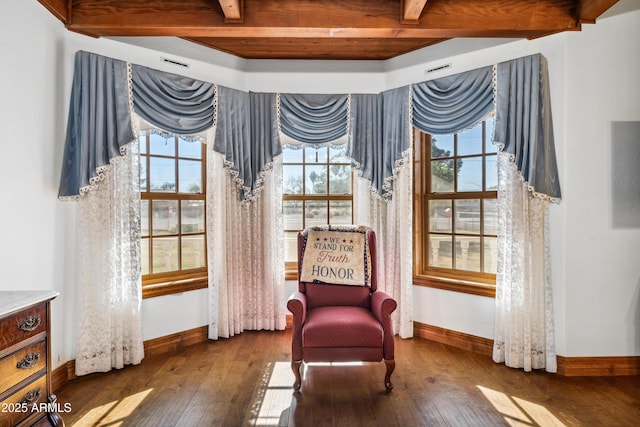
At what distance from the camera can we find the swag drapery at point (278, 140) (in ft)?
11.4

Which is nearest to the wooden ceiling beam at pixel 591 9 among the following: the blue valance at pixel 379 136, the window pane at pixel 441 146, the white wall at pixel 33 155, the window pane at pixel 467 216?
the window pane at pixel 441 146

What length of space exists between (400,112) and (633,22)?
6.18ft

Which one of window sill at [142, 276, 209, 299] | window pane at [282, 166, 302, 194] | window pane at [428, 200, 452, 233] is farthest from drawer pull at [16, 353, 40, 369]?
window pane at [428, 200, 452, 233]

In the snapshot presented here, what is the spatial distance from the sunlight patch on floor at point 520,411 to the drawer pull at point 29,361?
98.5 inches

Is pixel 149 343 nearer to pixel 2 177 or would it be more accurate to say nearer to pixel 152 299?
pixel 152 299

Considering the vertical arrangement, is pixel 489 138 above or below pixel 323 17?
below

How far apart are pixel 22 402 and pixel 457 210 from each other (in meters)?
3.44

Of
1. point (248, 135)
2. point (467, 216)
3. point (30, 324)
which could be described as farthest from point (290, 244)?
point (30, 324)

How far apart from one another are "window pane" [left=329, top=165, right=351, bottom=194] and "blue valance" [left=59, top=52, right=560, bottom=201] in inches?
12.3

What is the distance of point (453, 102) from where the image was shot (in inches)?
139

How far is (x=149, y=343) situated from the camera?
3.40 meters

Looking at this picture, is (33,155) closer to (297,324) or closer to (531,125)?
(297,324)

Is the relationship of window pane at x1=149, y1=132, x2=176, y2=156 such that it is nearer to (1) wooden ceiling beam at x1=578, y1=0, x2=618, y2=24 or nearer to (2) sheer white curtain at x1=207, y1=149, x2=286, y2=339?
(2) sheer white curtain at x1=207, y1=149, x2=286, y2=339

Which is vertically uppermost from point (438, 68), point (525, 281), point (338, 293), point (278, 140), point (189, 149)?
point (438, 68)
